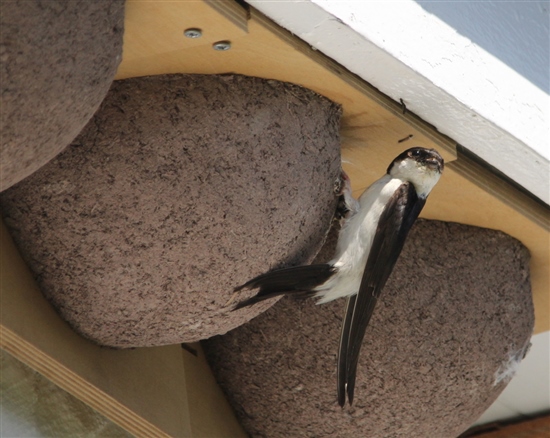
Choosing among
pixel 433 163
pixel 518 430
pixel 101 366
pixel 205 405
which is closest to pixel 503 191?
pixel 433 163

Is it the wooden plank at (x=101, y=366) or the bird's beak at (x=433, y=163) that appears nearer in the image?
the wooden plank at (x=101, y=366)

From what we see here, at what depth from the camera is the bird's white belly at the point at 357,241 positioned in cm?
269

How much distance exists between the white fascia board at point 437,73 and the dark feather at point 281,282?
1.59 ft

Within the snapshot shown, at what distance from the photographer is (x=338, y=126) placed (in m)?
A: 2.73

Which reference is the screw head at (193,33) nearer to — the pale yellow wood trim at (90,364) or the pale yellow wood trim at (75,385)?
the pale yellow wood trim at (90,364)

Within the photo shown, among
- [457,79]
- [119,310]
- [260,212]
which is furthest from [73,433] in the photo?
[457,79]

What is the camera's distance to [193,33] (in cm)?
236

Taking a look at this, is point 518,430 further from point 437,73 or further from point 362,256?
point 437,73

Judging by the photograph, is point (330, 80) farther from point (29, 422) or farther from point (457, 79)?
point (29, 422)

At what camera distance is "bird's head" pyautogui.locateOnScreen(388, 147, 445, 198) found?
8.81 feet

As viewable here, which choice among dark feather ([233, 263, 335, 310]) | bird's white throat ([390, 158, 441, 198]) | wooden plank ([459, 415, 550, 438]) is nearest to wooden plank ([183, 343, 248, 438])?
dark feather ([233, 263, 335, 310])

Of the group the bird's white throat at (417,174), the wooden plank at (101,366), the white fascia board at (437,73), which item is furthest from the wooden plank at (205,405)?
the white fascia board at (437,73)

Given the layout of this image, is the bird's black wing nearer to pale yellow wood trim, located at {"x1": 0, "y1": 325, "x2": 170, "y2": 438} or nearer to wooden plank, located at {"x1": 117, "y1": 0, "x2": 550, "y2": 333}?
wooden plank, located at {"x1": 117, "y1": 0, "x2": 550, "y2": 333}

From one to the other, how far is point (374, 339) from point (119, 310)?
0.85 metres
